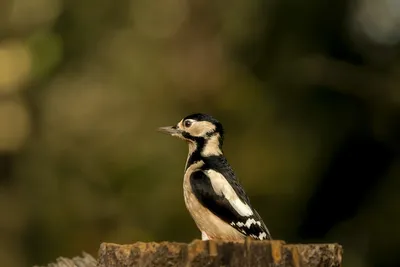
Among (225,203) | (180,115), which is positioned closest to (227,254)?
(225,203)

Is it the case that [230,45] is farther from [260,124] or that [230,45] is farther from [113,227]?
[113,227]

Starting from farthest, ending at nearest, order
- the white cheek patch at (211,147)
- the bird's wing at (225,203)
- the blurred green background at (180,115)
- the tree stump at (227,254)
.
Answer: the blurred green background at (180,115) < the white cheek patch at (211,147) < the bird's wing at (225,203) < the tree stump at (227,254)

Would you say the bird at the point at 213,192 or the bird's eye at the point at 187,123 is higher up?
the bird's eye at the point at 187,123

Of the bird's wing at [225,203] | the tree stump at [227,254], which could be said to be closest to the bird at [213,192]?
the bird's wing at [225,203]

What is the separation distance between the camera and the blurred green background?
47.2ft

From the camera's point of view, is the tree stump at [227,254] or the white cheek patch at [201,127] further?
the white cheek patch at [201,127]

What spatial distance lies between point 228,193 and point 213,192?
0.29 feet

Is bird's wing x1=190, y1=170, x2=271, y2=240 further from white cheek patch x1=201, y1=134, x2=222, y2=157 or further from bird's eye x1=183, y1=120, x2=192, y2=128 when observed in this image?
bird's eye x1=183, y1=120, x2=192, y2=128

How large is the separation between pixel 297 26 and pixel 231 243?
11.3 metres

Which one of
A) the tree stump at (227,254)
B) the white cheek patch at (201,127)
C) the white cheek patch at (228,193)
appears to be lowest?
the tree stump at (227,254)

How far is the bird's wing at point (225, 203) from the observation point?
21.1 ft

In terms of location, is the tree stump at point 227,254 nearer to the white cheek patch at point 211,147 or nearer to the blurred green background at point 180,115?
the white cheek patch at point 211,147

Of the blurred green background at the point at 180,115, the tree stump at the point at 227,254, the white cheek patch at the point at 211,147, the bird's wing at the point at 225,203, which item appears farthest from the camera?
the blurred green background at the point at 180,115

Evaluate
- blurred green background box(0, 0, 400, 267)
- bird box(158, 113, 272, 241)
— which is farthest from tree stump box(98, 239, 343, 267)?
blurred green background box(0, 0, 400, 267)
